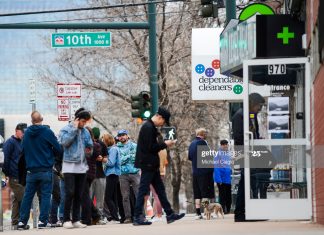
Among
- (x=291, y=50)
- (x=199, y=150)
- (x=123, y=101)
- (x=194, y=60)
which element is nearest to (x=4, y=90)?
(x=123, y=101)

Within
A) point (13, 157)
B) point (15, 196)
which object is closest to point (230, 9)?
point (13, 157)

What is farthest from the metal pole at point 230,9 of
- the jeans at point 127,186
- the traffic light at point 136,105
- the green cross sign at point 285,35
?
A: the traffic light at point 136,105

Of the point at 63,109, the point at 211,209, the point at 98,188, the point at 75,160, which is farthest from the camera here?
the point at 63,109

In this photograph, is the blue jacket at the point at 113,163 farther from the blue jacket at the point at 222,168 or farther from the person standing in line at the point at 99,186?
the blue jacket at the point at 222,168

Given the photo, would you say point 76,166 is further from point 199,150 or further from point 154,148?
point 199,150

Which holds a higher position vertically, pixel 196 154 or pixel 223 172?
pixel 196 154

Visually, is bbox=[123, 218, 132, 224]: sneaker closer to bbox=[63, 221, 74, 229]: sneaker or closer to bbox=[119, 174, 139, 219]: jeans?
bbox=[119, 174, 139, 219]: jeans

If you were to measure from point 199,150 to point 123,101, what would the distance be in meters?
21.4

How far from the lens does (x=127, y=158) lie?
22.3 m

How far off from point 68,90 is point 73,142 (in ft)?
24.8

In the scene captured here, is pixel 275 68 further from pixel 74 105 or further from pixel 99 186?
pixel 74 105

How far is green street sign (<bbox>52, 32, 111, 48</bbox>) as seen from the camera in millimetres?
28844

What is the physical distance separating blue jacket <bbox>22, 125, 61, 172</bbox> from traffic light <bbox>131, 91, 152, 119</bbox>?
9763 millimetres

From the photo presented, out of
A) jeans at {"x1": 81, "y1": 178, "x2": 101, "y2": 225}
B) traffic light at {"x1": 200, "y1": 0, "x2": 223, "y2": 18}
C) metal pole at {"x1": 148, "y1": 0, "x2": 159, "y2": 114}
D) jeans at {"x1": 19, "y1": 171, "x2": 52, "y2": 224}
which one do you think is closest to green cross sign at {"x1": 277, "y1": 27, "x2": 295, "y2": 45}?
traffic light at {"x1": 200, "y1": 0, "x2": 223, "y2": 18}
